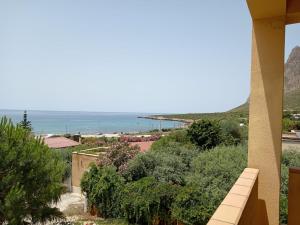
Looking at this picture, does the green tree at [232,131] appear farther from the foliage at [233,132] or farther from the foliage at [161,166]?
the foliage at [161,166]

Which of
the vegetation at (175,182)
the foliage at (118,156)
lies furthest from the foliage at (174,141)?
the foliage at (118,156)

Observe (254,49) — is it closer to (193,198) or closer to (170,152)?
(193,198)

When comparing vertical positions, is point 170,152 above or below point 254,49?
below

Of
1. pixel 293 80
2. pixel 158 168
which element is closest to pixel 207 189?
pixel 158 168

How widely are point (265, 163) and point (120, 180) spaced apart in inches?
397

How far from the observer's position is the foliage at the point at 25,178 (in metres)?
7.97

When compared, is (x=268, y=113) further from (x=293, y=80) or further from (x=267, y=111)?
(x=293, y=80)

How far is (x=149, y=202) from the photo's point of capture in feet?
34.2

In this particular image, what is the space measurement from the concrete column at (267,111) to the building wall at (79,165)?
13.6 meters

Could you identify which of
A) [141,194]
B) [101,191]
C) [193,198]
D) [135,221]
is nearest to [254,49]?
[193,198]

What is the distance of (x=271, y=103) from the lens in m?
3.14

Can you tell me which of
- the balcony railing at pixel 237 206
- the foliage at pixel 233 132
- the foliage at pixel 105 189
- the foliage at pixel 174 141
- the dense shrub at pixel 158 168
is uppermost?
the balcony railing at pixel 237 206

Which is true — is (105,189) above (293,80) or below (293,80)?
below

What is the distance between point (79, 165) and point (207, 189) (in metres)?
9.42
